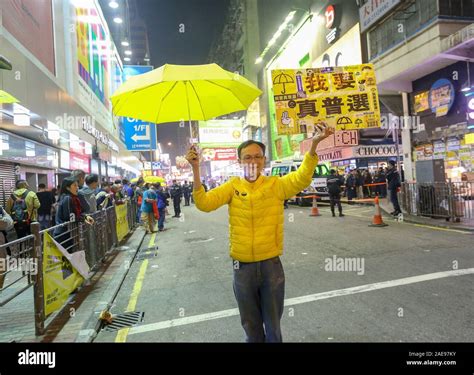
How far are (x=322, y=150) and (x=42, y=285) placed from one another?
27.2 meters

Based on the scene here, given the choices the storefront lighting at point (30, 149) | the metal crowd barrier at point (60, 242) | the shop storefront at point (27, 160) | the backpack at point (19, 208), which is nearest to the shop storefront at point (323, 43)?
the shop storefront at point (27, 160)

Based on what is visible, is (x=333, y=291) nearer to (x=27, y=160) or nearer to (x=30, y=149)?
(x=27, y=160)

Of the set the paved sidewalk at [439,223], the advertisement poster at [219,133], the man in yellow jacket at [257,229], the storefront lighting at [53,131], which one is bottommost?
the paved sidewalk at [439,223]

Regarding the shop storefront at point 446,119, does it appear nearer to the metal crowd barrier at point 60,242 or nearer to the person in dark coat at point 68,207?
the metal crowd barrier at point 60,242

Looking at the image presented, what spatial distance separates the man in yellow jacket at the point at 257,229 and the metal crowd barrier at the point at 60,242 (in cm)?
255

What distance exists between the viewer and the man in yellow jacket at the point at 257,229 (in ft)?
9.91

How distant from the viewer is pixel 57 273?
5348 millimetres

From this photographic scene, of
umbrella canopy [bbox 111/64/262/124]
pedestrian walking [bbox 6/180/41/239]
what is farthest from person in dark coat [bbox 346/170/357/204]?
umbrella canopy [bbox 111/64/262/124]

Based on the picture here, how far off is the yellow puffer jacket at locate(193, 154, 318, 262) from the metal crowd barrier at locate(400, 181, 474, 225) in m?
10.0

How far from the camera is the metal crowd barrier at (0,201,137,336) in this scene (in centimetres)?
458

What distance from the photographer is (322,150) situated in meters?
30.1

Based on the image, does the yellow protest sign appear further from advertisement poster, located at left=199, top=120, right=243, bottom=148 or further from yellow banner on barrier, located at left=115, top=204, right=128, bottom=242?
advertisement poster, located at left=199, top=120, right=243, bottom=148

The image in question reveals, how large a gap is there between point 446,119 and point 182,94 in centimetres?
1614
